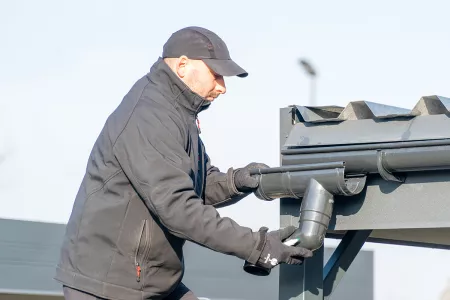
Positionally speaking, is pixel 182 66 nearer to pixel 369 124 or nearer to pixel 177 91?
pixel 177 91

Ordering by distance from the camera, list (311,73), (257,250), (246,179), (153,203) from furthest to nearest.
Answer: (311,73) < (246,179) < (257,250) < (153,203)

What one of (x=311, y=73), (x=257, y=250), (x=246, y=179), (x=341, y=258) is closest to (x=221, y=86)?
(x=246, y=179)

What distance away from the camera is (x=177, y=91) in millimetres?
4543

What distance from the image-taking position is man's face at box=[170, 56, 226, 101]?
4.57 metres

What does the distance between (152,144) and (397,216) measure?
1245 millimetres

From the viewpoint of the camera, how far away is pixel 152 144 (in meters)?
4.33

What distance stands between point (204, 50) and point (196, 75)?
0.40ft

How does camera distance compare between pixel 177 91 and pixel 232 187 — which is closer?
pixel 177 91

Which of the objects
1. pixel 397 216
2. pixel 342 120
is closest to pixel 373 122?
pixel 342 120

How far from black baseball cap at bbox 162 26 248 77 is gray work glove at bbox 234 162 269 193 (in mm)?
615

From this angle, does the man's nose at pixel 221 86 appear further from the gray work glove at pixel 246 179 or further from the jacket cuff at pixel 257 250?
the jacket cuff at pixel 257 250

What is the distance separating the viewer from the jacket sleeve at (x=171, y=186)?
168 inches

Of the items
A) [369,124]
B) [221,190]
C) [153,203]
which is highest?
[369,124]

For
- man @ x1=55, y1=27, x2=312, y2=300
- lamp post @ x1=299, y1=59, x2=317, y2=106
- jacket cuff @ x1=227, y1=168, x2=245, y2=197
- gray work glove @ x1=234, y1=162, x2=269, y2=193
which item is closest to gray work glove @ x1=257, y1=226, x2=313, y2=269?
man @ x1=55, y1=27, x2=312, y2=300
